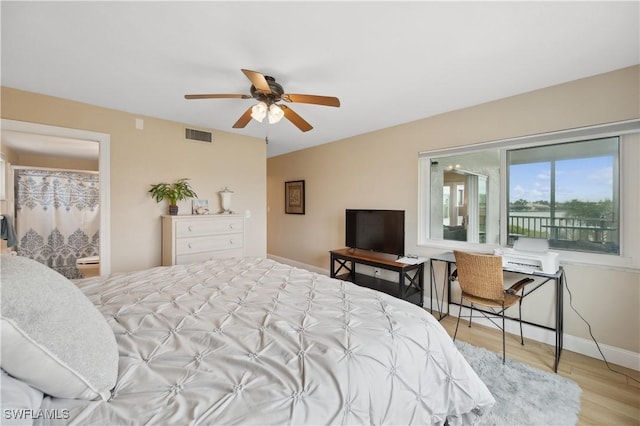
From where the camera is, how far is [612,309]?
219cm

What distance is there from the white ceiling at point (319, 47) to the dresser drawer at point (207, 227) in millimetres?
1455

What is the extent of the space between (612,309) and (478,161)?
177 centimetres

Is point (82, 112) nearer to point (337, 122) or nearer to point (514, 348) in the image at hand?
point (337, 122)

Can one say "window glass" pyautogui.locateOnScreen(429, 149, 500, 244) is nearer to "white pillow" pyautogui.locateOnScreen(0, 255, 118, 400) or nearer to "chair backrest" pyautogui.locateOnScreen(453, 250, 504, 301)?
"chair backrest" pyautogui.locateOnScreen(453, 250, 504, 301)

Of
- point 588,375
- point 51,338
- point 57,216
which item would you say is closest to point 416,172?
point 588,375

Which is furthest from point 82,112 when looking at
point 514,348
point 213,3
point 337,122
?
point 514,348

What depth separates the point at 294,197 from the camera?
17.2 feet

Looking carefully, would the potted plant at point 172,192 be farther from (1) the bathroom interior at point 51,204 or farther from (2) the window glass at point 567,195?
(2) the window glass at point 567,195

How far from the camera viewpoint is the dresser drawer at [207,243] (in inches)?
126

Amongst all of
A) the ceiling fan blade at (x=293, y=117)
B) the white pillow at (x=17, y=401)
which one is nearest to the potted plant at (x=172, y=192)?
the ceiling fan blade at (x=293, y=117)

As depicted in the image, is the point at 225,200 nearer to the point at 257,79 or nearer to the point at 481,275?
the point at 257,79

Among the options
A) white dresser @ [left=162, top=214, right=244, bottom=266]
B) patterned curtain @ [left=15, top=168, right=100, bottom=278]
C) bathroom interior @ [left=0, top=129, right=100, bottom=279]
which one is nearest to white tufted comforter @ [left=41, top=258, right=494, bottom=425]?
white dresser @ [left=162, top=214, right=244, bottom=266]

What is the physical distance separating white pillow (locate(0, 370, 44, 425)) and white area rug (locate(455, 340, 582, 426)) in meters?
2.07

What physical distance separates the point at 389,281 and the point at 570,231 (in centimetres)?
200
